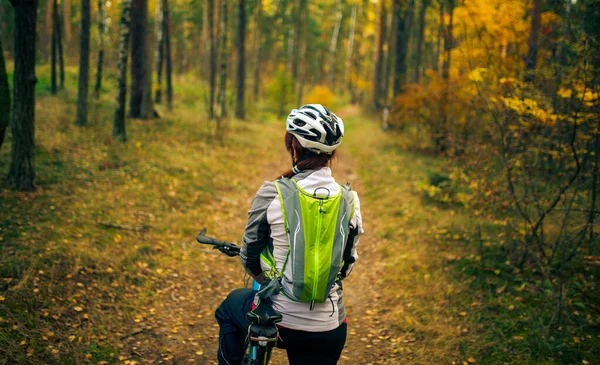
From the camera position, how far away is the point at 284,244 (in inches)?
94.3

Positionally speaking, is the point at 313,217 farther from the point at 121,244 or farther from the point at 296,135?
the point at 121,244

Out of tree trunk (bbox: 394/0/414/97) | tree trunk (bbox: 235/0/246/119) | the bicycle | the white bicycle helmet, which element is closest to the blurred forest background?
the bicycle

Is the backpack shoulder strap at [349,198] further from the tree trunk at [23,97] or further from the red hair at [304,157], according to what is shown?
the tree trunk at [23,97]

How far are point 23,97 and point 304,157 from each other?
19.8 ft

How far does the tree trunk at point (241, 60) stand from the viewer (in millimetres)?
21906

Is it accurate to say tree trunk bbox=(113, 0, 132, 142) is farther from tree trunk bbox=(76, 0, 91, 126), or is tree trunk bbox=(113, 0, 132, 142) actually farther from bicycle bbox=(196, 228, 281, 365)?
bicycle bbox=(196, 228, 281, 365)

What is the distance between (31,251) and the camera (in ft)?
18.3

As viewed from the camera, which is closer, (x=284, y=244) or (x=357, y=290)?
(x=284, y=244)

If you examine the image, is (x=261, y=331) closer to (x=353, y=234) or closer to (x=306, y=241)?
(x=306, y=241)

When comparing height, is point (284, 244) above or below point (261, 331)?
above

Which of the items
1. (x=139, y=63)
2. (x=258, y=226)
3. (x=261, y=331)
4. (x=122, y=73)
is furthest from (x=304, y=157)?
(x=139, y=63)

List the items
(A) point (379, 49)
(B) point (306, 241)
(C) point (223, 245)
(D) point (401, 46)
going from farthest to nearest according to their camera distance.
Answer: (A) point (379, 49) < (D) point (401, 46) < (C) point (223, 245) < (B) point (306, 241)

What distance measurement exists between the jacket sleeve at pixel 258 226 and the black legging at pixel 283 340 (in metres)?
0.30

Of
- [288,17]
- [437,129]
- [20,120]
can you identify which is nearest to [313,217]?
[20,120]
